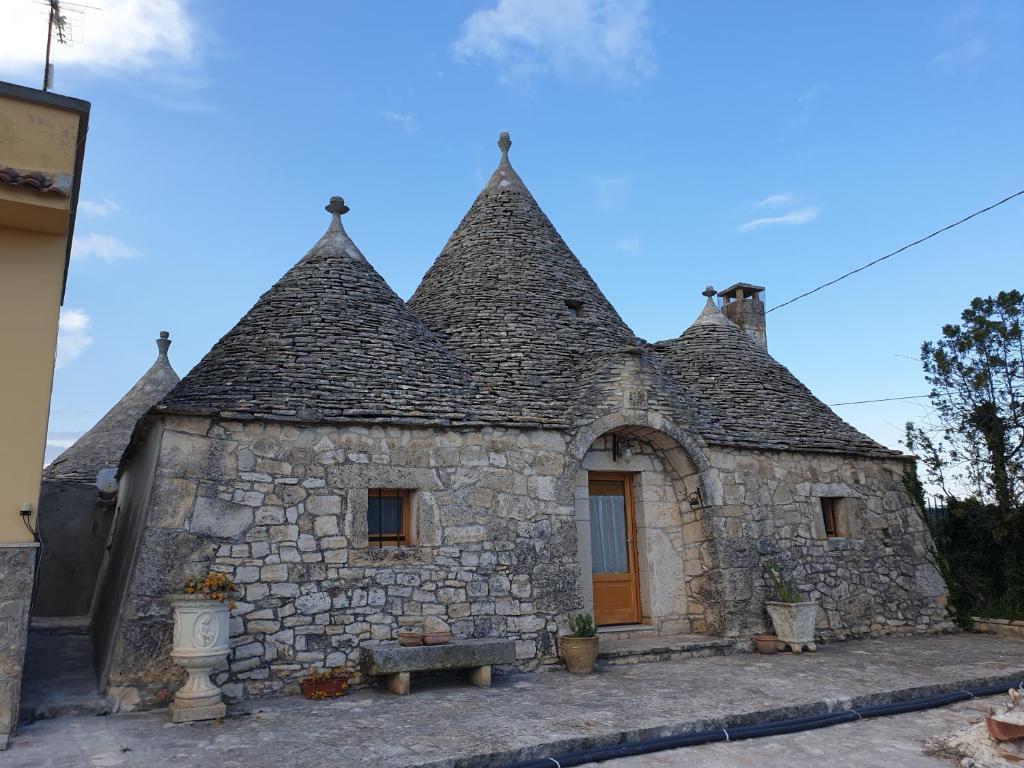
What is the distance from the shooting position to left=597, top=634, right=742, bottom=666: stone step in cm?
793

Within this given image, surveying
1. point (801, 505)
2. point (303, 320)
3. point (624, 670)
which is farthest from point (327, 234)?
point (801, 505)

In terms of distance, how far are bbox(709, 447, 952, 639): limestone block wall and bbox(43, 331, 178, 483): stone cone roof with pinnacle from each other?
414 inches

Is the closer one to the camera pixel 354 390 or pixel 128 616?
pixel 128 616

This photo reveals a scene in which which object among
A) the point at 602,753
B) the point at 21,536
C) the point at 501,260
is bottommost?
the point at 602,753

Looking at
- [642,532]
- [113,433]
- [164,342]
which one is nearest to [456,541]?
[642,532]

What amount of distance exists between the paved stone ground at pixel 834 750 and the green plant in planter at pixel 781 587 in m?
2.89

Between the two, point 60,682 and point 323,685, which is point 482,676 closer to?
point 323,685

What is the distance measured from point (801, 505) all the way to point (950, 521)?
3496 millimetres

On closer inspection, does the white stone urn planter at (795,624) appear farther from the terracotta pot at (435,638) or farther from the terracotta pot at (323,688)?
the terracotta pot at (323,688)

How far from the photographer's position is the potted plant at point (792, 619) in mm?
8578

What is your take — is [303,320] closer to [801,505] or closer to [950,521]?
[801,505]

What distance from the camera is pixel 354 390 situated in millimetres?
7699

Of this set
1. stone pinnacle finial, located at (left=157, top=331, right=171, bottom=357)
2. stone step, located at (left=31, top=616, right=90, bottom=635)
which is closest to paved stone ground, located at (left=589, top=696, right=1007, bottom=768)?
stone step, located at (left=31, top=616, right=90, bottom=635)

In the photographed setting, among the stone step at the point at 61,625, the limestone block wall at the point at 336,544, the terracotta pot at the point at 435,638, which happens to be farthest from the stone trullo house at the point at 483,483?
the stone step at the point at 61,625
